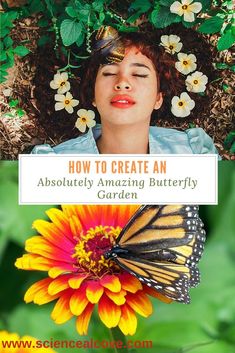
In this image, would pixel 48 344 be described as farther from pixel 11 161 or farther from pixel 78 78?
pixel 78 78

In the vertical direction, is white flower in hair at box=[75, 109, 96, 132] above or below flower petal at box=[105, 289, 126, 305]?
above

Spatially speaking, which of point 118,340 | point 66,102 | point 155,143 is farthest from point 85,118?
point 118,340

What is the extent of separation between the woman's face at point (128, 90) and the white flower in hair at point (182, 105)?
0.12 feet

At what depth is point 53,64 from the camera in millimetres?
1901

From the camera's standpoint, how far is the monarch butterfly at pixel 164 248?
1.85m

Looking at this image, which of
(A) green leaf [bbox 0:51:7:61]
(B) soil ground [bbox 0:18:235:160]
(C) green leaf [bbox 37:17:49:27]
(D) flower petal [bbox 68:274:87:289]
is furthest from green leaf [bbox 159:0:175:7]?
(D) flower petal [bbox 68:274:87:289]

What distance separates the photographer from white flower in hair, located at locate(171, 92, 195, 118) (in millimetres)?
1903

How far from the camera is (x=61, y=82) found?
1902mm

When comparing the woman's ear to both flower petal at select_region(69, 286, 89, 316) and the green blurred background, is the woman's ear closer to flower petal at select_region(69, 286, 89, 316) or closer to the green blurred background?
the green blurred background

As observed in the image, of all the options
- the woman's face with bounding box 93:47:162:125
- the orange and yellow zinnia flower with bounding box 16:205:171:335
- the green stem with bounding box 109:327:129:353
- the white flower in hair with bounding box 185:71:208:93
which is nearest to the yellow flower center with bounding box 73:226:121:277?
the orange and yellow zinnia flower with bounding box 16:205:171:335

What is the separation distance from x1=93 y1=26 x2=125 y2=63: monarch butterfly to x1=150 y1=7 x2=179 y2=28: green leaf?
0.28 feet

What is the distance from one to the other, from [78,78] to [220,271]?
1.67ft

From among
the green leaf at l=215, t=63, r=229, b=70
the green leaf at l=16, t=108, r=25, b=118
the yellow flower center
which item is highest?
the green leaf at l=215, t=63, r=229, b=70

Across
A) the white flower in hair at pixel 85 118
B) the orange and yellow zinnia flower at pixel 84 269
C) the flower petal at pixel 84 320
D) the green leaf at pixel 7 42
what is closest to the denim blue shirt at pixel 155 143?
the white flower in hair at pixel 85 118
